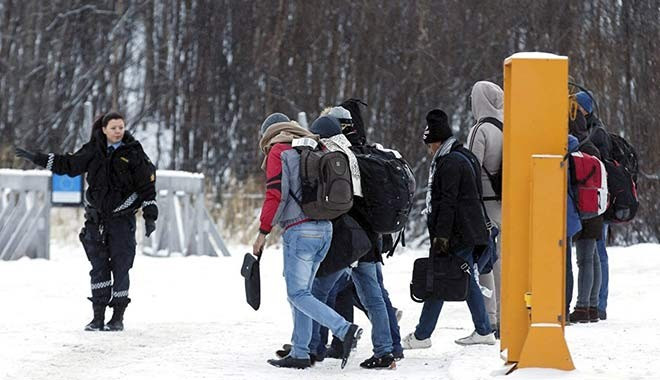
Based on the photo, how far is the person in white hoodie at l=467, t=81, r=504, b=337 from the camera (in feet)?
35.1

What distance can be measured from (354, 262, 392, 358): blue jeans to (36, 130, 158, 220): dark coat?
2624 millimetres

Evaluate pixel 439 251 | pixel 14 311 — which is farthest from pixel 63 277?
pixel 439 251

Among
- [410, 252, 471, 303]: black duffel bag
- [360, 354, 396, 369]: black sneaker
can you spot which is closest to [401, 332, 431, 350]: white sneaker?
[410, 252, 471, 303]: black duffel bag

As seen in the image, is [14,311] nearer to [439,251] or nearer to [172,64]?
[439,251]

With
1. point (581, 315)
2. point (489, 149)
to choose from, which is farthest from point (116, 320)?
point (581, 315)

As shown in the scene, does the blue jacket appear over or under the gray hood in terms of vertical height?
under

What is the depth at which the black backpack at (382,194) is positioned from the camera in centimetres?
953

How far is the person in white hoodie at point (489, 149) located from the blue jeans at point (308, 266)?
179 cm

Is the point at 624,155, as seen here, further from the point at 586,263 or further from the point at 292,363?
the point at 292,363

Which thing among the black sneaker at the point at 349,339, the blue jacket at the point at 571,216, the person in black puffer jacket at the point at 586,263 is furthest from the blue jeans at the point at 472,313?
the person in black puffer jacket at the point at 586,263

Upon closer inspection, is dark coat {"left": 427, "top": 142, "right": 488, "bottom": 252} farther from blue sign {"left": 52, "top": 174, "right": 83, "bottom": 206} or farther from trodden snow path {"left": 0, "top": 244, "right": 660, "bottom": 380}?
blue sign {"left": 52, "top": 174, "right": 83, "bottom": 206}

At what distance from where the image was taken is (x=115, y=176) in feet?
38.5

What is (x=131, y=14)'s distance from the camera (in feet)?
93.2

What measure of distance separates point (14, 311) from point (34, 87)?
15.3 metres
